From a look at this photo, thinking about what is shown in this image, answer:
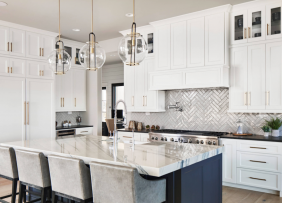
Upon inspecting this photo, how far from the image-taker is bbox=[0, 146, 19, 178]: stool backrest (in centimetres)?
280

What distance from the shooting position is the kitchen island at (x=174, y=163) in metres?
2.06

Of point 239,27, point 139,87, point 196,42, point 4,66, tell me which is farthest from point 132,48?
point 4,66

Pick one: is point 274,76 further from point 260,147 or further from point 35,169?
point 35,169

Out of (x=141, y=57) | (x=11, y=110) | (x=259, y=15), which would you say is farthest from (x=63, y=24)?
(x=259, y=15)

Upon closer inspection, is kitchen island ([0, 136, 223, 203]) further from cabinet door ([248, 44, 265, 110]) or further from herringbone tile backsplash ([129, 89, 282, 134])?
herringbone tile backsplash ([129, 89, 282, 134])

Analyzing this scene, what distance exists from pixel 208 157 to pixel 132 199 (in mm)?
973

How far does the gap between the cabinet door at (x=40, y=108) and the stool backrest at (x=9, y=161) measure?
2.55 m

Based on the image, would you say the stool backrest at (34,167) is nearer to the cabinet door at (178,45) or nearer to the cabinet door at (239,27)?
the cabinet door at (178,45)

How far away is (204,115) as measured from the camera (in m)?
5.00

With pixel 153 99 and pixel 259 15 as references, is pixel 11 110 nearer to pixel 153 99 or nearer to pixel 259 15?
pixel 153 99

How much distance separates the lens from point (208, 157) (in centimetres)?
254

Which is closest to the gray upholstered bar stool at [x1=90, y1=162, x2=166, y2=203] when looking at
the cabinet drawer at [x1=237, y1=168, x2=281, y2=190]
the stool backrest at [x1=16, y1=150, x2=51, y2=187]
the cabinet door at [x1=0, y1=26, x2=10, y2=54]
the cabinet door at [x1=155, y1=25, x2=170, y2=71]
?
the stool backrest at [x1=16, y1=150, x2=51, y2=187]

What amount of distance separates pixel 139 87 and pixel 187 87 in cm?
119

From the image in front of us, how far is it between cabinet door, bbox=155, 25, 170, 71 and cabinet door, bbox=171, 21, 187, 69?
104 millimetres
